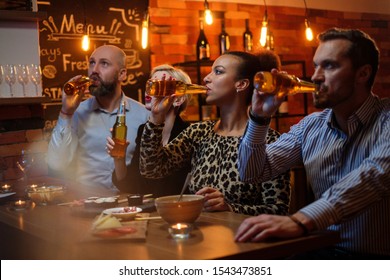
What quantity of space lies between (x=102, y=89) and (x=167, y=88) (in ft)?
3.82

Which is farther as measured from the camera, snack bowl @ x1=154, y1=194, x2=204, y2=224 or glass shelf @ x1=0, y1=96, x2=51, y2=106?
glass shelf @ x1=0, y1=96, x2=51, y2=106

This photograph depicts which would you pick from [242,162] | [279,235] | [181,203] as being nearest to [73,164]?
[242,162]

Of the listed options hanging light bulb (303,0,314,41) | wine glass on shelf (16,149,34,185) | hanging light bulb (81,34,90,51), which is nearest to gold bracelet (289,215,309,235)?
wine glass on shelf (16,149,34,185)

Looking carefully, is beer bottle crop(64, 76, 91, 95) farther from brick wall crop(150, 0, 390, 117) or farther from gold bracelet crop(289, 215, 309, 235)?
gold bracelet crop(289, 215, 309, 235)

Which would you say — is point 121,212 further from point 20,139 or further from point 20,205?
point 20,139

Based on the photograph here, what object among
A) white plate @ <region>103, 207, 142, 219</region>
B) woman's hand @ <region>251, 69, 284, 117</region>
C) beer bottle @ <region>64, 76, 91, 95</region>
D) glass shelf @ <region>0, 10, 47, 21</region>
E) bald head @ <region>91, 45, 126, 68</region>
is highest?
glass shelf @ <region>0, 10, 47, 21</region>

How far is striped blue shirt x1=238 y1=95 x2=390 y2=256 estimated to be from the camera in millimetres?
1855

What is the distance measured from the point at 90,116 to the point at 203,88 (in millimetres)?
1328

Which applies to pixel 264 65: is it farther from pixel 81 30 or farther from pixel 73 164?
pixel 81 30

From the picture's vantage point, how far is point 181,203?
187 centimetres

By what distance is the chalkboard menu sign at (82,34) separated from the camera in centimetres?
479

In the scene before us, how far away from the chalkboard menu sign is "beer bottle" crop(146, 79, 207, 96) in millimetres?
2188

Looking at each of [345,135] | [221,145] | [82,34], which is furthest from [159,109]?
[82,34]

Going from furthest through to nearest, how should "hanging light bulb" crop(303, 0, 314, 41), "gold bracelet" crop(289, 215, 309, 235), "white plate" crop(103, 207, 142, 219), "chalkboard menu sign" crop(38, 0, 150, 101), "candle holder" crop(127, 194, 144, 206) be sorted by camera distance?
"hanging light bulb" crop(303, 0, 314, 41), "chalkboard menu sign" crop(38, 0, 150, 101), "candle holder" crop(127, 194, 144, 206), "white plate" crop(103, 207, 142, 219), "gold bracelet" crop(289, 215, 309, 235)
